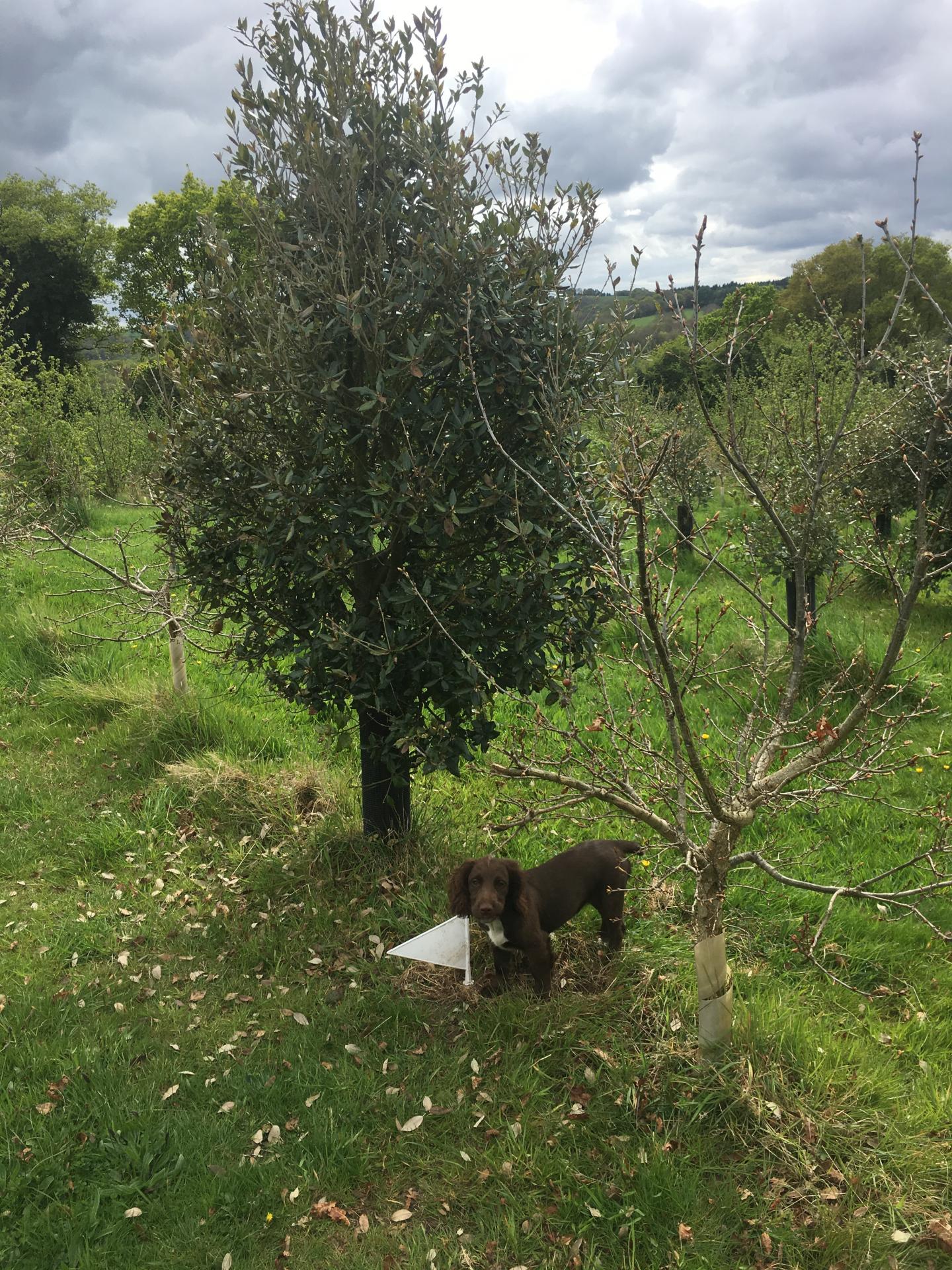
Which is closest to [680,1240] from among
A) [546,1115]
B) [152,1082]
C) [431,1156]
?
[546,1115]

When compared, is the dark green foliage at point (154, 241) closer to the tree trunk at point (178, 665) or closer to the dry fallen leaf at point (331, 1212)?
the tree trunk at point (178, 665)

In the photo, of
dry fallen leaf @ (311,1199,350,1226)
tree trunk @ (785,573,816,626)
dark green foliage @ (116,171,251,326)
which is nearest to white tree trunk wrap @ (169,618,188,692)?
dry fallen leaf @ (311,1199,350,1226)

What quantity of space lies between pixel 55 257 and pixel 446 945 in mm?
35638

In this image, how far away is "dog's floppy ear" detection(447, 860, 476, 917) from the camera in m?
3.97

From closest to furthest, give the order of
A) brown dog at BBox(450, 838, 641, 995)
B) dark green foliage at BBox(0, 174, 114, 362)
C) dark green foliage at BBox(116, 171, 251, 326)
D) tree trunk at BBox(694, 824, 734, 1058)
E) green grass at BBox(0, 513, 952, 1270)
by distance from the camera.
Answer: green grass at BBox(0, 513, 952, 1270)
tree trunk at BBox(694, 824, 734, 1058)
brown dog at BBox(450, 838, 641, 995)
dark green foliage at BBox(0, 174, 114, 362)
dark green foliage at BBox(116, 171, 251, 326)

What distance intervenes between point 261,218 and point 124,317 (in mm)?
43042

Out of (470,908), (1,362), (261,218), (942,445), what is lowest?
(470,908)

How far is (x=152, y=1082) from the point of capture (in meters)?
4.05

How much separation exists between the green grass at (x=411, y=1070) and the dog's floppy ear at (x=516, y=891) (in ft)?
2.20

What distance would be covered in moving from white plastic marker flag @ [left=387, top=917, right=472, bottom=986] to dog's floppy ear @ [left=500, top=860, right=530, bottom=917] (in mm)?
356

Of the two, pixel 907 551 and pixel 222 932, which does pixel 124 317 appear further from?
pixel 222 932

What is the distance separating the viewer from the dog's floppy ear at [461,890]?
13.0 feet

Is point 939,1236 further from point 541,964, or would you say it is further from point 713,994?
point 541,964

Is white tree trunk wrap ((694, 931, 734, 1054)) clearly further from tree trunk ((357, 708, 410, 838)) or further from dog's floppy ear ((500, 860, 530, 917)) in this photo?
tree trunk ((357, 708, 410, 838))
